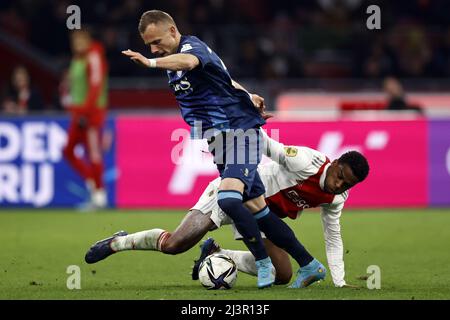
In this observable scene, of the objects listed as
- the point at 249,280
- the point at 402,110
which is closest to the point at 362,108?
the point at 402,110

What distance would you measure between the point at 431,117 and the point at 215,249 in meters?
6.89

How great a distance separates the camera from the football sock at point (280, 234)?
26.6 ft

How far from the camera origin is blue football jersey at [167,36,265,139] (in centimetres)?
817

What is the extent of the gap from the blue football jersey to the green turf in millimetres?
1190

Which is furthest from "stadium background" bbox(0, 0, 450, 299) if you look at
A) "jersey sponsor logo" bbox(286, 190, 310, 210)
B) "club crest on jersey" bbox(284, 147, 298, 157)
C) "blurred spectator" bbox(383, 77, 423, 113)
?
"club crest on jersey" bbox(284, 147, 298, 157)

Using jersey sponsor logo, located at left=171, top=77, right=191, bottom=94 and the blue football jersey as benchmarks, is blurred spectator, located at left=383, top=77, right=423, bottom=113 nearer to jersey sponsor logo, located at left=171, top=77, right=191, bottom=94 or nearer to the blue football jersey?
the blue football jersey

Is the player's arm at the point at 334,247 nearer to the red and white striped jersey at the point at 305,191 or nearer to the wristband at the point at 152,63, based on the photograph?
the red and white striped jersey at the point at 305,191

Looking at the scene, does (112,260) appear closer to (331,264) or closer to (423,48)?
(331,264)

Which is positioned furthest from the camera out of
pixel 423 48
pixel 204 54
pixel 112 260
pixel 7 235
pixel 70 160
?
pixel 423 48

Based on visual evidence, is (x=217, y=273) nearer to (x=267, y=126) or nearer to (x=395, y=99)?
(x=267, y=126)

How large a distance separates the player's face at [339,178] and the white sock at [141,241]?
1.27 m

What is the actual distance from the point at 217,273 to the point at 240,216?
489mm

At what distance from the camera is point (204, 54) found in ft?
26.4

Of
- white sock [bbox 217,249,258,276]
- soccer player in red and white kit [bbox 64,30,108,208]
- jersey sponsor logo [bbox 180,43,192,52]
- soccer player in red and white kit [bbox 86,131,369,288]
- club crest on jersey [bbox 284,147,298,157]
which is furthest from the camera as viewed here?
soccer player in red and white kit [bbox 64,30,108,208]
